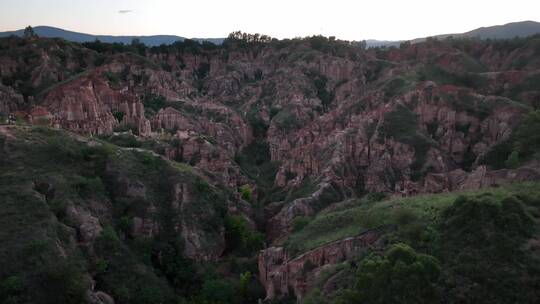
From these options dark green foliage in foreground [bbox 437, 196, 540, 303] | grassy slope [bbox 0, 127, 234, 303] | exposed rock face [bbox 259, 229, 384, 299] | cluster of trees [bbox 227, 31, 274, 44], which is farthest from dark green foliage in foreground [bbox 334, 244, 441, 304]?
cluster of trees [bbox 227, 31, 274, 44]

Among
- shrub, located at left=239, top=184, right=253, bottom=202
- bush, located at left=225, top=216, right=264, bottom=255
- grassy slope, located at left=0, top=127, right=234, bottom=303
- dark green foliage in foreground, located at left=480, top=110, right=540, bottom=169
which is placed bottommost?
bush, located at left=225, top=216, right=264, bottom=255

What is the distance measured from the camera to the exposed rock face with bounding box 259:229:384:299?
29.1 m

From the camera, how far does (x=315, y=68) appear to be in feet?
335

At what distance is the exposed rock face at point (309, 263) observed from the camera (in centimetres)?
2909

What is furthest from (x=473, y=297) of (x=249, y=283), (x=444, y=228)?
(x=249, y=283)

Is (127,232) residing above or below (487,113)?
below

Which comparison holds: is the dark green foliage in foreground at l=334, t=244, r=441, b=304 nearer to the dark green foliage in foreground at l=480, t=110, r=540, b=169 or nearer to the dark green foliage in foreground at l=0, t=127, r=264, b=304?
the dark green foliage in foreground at l=0, t=127, r=264, b=304

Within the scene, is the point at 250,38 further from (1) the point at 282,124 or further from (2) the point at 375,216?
(2) the point at 375,216

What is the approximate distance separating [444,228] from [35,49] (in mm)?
82943

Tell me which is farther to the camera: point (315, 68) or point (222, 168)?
point (315, 68)

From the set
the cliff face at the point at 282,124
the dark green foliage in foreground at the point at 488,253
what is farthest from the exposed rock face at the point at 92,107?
the dark green foliage in foreground at the point at 488,253

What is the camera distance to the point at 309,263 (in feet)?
100

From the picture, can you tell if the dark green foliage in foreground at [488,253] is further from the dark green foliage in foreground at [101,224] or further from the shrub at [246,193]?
the shrub at [246,193]

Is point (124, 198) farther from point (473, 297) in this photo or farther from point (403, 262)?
point (473, 297)
